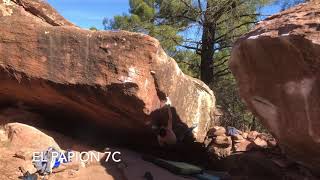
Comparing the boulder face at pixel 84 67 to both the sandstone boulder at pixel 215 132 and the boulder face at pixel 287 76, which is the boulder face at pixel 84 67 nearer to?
the boulder face at pixel 287 76

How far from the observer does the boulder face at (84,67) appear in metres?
6.32

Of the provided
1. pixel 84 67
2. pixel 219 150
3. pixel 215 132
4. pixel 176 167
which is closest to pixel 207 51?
pixel 215 132

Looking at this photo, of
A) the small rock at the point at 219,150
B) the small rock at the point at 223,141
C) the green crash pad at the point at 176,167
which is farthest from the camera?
the small rock at the point at 223,141

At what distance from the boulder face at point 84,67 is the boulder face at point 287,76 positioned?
1.18 m

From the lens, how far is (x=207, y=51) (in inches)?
575

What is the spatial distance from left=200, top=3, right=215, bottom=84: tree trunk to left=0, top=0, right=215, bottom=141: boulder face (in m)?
7.39

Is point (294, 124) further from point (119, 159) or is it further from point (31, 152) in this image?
point (31, 152)

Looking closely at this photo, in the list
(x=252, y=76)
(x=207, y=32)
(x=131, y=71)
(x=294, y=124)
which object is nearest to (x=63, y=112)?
(x=131, y=71)

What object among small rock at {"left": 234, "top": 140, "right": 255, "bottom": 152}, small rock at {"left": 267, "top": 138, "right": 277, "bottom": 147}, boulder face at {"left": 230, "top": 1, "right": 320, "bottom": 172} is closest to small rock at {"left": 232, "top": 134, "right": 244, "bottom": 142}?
small rock at {"left": 234, "top": 140, "right": 255, "bottom": 152}

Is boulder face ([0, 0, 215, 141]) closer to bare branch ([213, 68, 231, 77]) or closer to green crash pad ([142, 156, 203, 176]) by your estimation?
green crash pad ([142, 156, 203, 176])

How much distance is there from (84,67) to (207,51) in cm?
860

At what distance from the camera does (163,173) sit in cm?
669

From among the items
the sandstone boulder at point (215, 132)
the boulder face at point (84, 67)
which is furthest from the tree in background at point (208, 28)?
the boulder face at point (84, 67)

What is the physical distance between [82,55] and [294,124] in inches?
108
